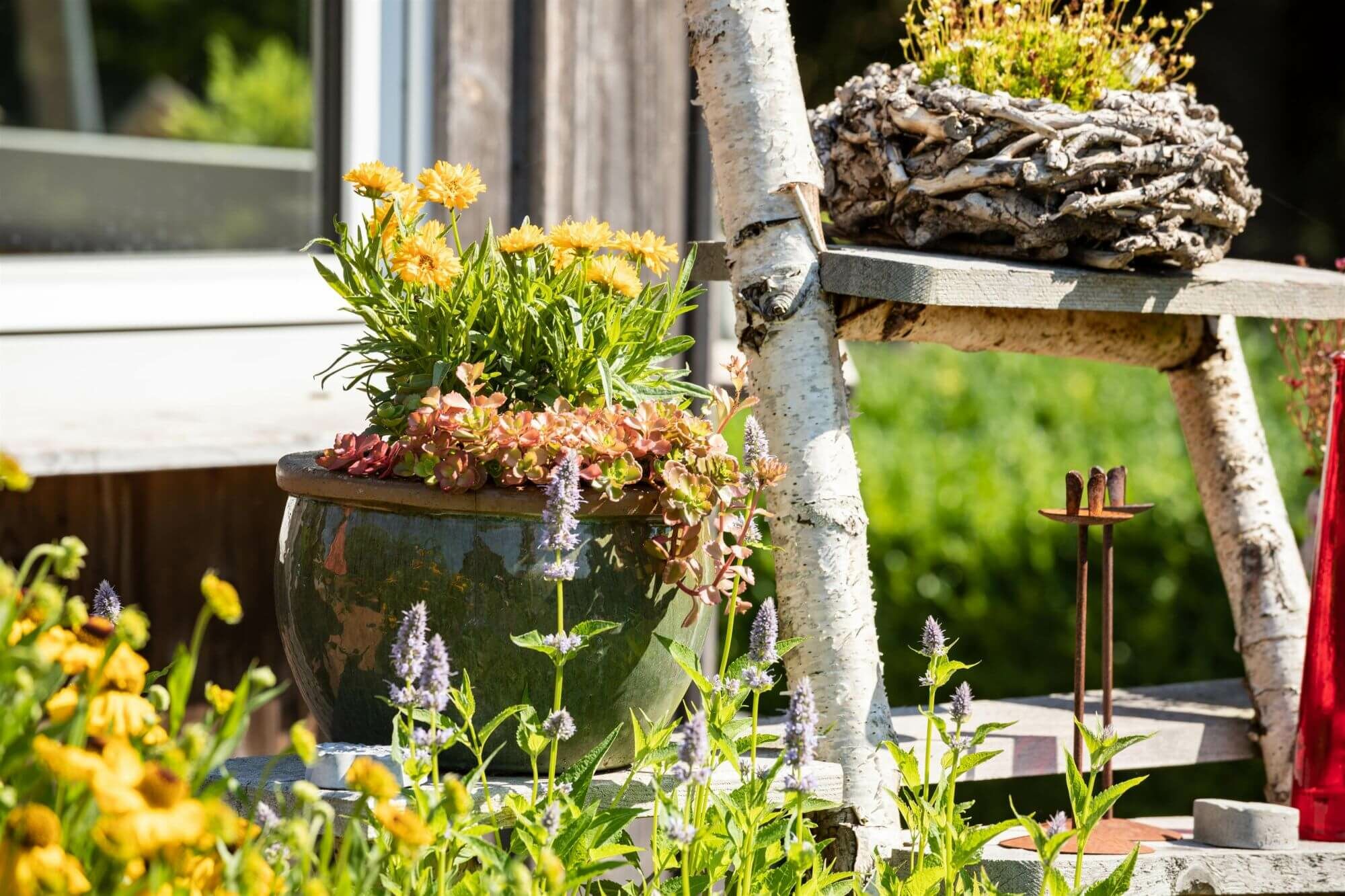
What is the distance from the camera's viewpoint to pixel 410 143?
8.86 feet

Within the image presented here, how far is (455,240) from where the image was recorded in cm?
143

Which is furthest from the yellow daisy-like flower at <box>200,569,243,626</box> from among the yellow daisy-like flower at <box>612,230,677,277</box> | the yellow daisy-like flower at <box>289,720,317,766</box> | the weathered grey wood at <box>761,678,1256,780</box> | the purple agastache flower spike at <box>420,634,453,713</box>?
the weathered grey wood at <box>761,678,1256,780</box>

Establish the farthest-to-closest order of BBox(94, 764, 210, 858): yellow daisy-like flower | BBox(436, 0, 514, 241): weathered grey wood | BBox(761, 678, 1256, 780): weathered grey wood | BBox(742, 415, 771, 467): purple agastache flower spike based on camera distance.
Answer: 1. BBox(436, 0, 514, 241): weathered grey wood
2. BBox(761, 678, 1256, 780): weathered grey wood
3. BBox(742, 415, 771, 467): purple agastache flower spike
4. BBox(94, 764, 210, 858): yellow daisy-like flower

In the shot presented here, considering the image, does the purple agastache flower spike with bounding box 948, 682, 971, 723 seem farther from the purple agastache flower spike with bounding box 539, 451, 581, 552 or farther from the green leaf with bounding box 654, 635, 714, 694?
the purple agastache flower spike with bounding box 539, 451, 581, 552

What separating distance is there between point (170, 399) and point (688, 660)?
59.3 inches

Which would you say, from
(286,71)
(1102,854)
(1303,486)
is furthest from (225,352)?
(286,71)

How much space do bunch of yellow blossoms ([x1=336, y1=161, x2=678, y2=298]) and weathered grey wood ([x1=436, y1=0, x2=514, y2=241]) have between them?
3.94 ft

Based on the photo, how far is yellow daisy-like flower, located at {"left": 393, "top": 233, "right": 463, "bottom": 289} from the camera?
140 centimetres

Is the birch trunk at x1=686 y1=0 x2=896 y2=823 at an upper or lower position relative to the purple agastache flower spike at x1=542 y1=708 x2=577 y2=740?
upper

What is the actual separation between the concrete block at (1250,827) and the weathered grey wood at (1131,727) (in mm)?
185

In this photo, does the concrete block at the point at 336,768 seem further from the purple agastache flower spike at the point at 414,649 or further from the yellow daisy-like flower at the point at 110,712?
the yellow daisy-like flower at the point at 110,712

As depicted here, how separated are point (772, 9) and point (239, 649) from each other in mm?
1700

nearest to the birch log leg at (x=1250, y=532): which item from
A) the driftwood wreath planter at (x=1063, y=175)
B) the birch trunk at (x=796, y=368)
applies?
the driftwood wreath planter at (x=1063, y=175)

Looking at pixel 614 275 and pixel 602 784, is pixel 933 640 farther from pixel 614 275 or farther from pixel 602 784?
pixel 614 275
